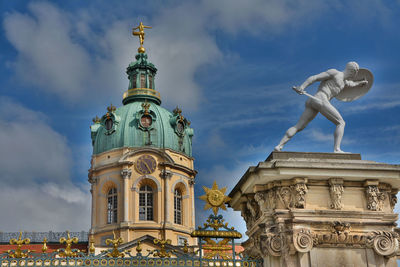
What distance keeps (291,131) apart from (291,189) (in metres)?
1.19

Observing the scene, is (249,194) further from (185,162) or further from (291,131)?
(185,162)

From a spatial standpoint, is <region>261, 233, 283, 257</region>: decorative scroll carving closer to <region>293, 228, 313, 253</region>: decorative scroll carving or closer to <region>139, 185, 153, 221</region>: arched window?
<region>293, 228, 313, 253</region>: decorative scroll carving

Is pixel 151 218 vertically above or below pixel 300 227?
above

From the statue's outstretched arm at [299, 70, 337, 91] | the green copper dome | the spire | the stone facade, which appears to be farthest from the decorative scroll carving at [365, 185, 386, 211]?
the spire

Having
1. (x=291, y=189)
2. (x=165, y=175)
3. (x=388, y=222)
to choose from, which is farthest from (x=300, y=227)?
(x=165, y=175)

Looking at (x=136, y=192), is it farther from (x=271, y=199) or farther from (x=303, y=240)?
(x=303, y=240)

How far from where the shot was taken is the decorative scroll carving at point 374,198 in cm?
921

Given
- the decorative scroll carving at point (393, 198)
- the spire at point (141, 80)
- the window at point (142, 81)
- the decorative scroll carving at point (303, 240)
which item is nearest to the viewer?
the decorative scroll carving at point (303, 240)

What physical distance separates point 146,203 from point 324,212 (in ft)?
117

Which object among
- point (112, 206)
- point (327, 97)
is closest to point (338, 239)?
point (327, 97)

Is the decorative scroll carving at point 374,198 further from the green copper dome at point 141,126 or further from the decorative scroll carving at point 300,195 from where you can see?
the green copper dome at point 141,126

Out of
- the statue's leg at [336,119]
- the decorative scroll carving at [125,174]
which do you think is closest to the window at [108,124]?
the decorative scroll carving at [125,174]

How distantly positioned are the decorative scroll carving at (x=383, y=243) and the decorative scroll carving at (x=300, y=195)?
3.91 feet

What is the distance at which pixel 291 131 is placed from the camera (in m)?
9.87
